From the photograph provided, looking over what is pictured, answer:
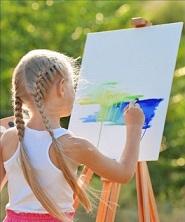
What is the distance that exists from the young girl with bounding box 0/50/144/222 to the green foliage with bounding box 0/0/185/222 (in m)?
4.72

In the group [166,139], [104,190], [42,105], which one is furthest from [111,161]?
[166,139]

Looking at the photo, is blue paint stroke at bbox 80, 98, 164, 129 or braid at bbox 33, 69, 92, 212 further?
blue paint stroke at bbox 80, 98, 164, 129

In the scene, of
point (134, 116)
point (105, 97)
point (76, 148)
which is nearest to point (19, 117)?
point (76, 148)

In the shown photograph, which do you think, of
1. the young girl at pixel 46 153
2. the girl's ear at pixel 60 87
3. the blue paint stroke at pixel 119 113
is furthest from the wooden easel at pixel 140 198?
the girl's ear at pixel 60 87

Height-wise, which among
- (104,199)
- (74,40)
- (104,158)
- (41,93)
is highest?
(41,93)

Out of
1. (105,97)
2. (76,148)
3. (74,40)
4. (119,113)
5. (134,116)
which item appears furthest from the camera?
(74,40)

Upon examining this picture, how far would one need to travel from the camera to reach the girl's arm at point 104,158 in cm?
278

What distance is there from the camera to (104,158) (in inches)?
111

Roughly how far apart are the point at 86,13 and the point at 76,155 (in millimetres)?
5175

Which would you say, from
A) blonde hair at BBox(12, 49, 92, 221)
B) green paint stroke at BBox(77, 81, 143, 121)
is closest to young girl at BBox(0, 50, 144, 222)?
blonde hair at BBox(12, 49, 92, 221)

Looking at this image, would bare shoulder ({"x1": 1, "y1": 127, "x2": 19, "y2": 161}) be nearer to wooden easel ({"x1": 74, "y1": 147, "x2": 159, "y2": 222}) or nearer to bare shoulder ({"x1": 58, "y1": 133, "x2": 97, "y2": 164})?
bare shoulder ({"x1": 58, "y1": 133, "x2": 97, "y2": 164})

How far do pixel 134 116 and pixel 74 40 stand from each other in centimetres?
471

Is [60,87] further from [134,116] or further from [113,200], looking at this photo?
[113,200]

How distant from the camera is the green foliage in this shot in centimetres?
767
